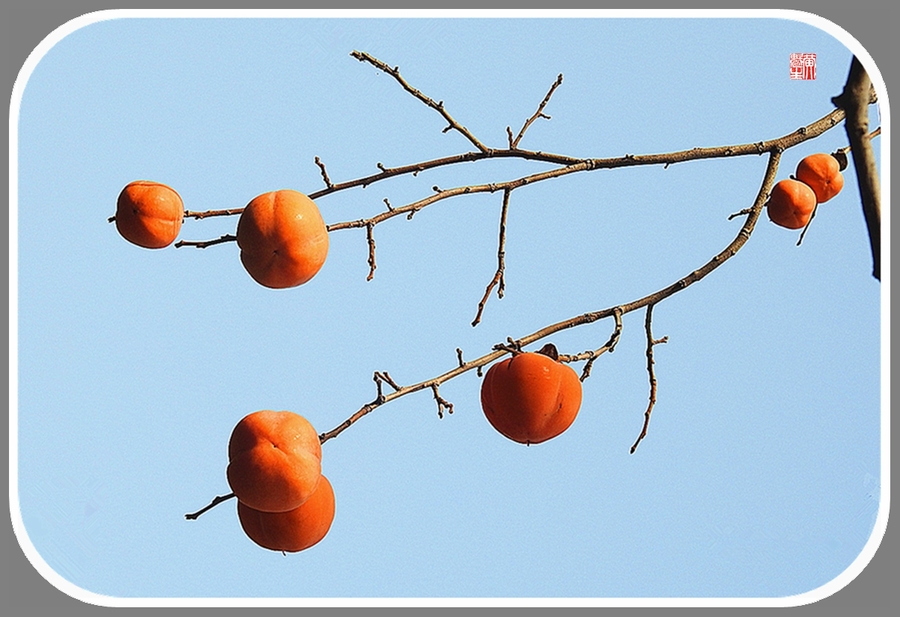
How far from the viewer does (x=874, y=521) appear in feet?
5.09

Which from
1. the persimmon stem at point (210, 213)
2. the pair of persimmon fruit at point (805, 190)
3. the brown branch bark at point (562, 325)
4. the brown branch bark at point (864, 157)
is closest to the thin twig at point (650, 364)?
the brown branch bark at point (562, 325)

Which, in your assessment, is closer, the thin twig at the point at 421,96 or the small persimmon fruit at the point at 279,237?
the small persimmon fruit at the point at 279,237

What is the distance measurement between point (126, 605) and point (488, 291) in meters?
0.74

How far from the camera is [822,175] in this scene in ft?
5.47

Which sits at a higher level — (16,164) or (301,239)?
(16,164)

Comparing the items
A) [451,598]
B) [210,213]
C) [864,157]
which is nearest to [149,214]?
[210,213]

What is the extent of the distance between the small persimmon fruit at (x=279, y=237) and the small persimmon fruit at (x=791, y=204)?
2.46ft

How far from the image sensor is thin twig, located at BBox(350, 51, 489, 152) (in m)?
1.43

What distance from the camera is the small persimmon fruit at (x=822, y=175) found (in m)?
1.67

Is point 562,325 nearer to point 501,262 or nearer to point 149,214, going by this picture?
point 501,262

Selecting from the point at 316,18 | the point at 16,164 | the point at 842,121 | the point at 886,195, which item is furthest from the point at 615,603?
the point at 16,164

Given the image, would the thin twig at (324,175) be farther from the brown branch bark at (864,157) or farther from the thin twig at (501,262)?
the brown branch bark at (864,157)

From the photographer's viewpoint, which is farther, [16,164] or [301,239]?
[16,164]

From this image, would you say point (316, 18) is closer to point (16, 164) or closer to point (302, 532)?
point (16, 164)
